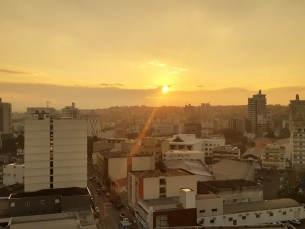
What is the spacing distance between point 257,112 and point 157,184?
4312 centimetres

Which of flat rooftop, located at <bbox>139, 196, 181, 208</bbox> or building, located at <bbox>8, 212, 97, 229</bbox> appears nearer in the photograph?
building, located at <bbox>8, 212, 97, 229</bbox>

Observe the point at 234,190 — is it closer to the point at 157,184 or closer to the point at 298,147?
the point at 157,184

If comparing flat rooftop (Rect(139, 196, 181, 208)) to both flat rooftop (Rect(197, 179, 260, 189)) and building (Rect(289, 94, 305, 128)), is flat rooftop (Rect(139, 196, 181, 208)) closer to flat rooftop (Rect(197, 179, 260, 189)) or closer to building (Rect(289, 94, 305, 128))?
flat rooftop (Rect(197, 179, 260, 189))

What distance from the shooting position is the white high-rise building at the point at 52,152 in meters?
13.4

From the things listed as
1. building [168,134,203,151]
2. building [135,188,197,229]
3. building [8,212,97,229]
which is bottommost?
building [135,188,197,229]

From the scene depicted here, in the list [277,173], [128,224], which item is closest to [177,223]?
[128,224]

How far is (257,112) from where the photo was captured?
5128cm

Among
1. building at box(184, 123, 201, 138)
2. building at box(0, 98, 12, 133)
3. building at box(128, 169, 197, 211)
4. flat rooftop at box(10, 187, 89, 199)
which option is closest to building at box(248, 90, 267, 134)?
building at box(184, 123, 201, 138)

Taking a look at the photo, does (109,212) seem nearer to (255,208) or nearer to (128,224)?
(128,224)

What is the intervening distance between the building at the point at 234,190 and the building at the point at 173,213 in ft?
9.06

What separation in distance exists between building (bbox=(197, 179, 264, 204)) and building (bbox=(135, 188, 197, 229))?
2762 millimetres

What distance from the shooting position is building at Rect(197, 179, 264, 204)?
13.1 m

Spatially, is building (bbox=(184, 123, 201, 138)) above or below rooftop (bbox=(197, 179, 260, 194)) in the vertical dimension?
above

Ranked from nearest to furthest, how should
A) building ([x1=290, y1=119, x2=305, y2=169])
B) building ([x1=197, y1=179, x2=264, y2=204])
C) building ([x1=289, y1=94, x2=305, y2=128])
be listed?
building ([x1=197, y1=179, x2=264, y2=204]) → building ([x1=290, y1=119, x2=305, y2=169]) → building ([x1=289, y1=94, x2=305, y2=128])
